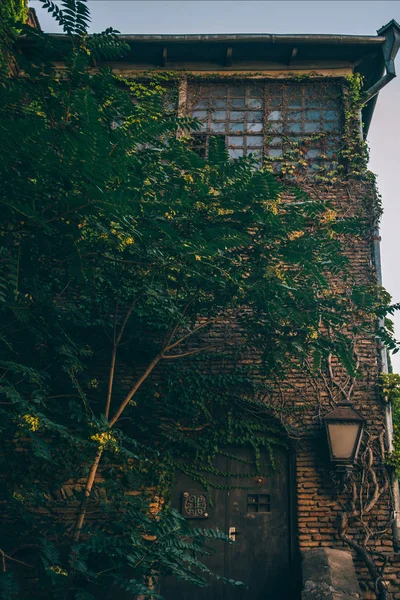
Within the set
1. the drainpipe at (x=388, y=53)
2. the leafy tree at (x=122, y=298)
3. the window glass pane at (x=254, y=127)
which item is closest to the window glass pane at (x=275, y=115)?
the window glass pane at (x=254, y=127)

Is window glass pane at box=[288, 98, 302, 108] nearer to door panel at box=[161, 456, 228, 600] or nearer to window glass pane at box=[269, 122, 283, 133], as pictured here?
window glass pane at box=[269, 122, 283, 133]

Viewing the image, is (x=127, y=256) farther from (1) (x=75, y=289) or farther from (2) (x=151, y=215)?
(1) (x=75, y=289)

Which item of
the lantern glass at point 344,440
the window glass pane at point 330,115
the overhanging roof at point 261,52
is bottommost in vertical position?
the lantern glass at point 344,440

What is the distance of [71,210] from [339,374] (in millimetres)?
5025

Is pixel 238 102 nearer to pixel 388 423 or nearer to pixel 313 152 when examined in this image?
pixel 313 152

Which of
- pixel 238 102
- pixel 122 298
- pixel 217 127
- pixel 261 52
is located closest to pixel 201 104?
pixel 217 127

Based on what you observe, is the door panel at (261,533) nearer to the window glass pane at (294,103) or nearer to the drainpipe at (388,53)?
the window glass pane at (294,103)

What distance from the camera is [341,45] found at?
10.6m

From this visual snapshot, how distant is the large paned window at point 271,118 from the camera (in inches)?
405

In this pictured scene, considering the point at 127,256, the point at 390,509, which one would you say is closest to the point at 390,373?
the point at 390,509

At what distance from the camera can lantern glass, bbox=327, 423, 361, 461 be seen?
24.0ft

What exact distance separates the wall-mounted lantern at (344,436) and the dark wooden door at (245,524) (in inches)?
36.8

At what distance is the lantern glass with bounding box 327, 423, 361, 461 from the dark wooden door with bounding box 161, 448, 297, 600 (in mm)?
954

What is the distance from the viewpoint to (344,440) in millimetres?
7371
